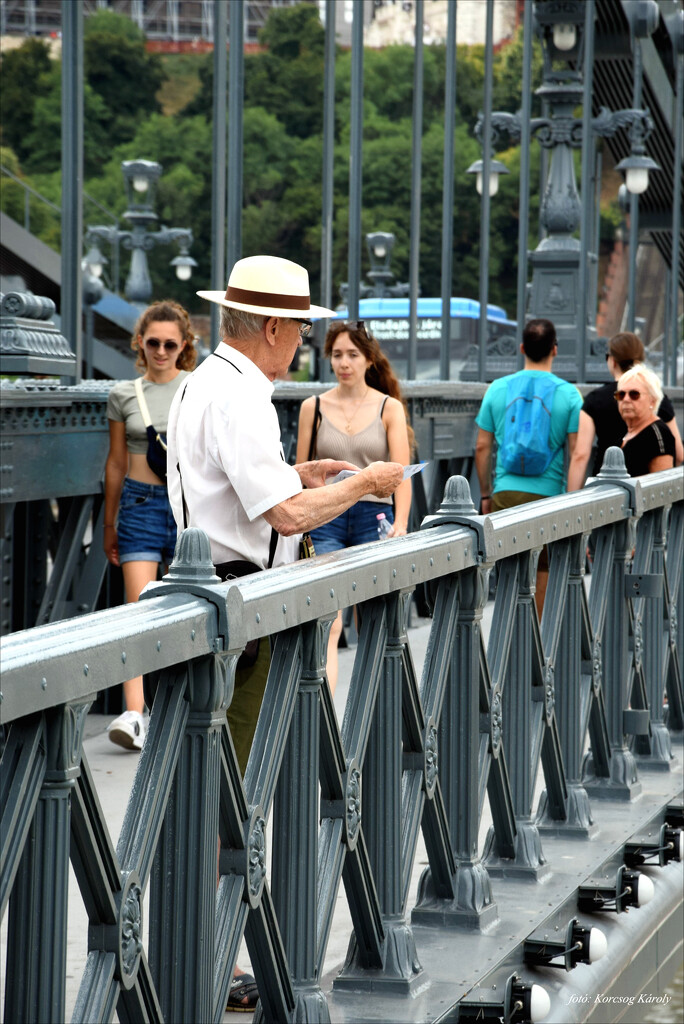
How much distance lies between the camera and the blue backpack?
732 cm

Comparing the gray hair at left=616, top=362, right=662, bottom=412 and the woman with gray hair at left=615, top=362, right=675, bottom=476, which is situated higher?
the gray hair at left=616, top=362, right=662, bottom=412

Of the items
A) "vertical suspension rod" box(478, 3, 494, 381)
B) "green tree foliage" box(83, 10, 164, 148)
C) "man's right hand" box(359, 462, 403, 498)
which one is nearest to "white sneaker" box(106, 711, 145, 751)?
"man's right hand" box(359, 462, 403, 498)

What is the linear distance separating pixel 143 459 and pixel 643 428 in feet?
7.39

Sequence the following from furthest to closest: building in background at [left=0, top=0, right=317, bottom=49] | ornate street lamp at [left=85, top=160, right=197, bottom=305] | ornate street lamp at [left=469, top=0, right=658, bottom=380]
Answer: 1. building in background at [left=0, top=0, right=317, bottom=49]
2. ornate street lamp at [left=85, top=160, right=197, bottom=305]
3. ornate street lamp at [left=469, top=0, right=658, bottom=380]

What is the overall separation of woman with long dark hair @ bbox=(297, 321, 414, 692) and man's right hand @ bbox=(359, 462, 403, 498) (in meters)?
2.09

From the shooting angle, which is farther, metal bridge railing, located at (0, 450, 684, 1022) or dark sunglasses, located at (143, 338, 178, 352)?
dark sunglasses, located at (143, 338, 178, 352)

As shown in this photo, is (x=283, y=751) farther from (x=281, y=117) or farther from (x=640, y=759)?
(x=281, y=117)

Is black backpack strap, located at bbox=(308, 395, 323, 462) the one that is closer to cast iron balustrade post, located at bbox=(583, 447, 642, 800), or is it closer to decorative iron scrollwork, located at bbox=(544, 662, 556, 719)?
cast iron balustrade post, located at bbox=(583, 447, 642, 800)

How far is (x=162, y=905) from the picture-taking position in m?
2.36

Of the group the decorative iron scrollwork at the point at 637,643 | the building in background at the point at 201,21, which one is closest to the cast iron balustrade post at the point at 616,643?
the decorative iron scrollwork at the point at 637,643

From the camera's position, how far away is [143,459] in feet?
19.7

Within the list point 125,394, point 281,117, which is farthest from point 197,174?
point 125,394

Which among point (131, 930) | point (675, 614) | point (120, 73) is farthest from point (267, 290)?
point (120, 73)

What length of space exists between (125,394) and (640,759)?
2288 mm
